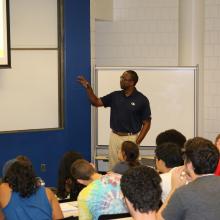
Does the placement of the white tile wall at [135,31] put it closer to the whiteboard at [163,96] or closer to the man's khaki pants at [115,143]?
the whiteboard at [163,96]

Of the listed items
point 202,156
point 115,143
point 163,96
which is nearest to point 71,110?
point 115,143

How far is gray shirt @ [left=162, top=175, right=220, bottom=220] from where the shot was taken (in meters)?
2.70

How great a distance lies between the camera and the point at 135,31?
7.84 meters

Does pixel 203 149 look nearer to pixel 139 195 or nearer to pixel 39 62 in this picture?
pixel 139 195

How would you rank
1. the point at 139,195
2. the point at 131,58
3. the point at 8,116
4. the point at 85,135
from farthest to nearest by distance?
the point at 131,58 → the point at 85,135 → the point at 8,116 → the point at 139,195

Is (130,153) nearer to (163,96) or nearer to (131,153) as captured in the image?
(131,153)

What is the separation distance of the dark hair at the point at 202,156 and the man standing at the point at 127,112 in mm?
3167

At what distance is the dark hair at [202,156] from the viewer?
2.89 meters

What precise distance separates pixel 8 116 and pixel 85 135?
3.69ft

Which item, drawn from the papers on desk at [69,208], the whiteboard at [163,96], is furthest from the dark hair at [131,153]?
the whiteboard at [163,96]

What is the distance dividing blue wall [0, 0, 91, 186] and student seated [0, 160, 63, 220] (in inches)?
128

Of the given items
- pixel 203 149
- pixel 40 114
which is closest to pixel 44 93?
pixel 40 114

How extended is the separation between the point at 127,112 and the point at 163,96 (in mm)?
1358

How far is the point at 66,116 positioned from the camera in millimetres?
7051
